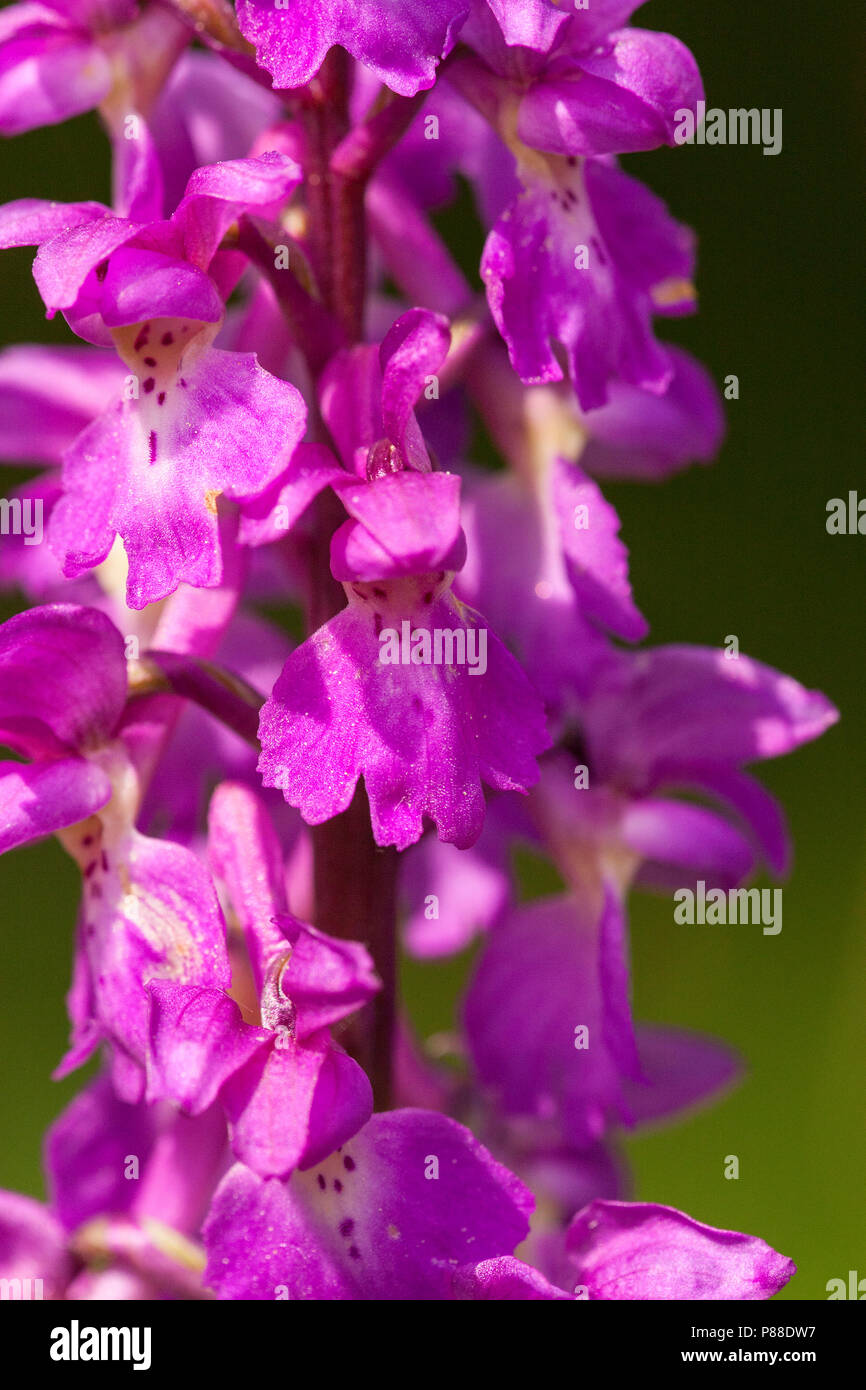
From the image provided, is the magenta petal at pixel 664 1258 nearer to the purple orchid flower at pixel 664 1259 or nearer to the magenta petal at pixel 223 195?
the purple orchid flower at pixel 664 1259

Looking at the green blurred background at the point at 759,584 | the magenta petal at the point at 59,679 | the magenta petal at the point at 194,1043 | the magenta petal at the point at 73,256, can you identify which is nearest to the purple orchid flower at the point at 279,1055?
the magenta petal at the point at 194,1043

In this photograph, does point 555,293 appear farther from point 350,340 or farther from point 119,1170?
point 119,1170

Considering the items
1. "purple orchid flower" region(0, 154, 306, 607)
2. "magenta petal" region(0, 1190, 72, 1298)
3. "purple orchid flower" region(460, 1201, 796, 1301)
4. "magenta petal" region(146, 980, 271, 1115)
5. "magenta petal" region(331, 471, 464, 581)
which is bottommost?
"magenta petal" region(0, 1190, 72, 1298)

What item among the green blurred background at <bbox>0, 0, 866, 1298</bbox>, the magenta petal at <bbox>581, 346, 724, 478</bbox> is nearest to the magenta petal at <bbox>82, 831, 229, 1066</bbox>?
the magenta petal at <bbox>581, 346, 724, 478</bbox>

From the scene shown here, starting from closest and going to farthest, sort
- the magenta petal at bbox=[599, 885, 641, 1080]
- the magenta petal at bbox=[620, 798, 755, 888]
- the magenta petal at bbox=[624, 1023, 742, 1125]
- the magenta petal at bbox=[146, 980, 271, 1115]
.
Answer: the magenta petal at bbox=[146, 980, 271, 1115] < the magenta petal at bbox=[599, 885, 641, 1080] < the magenta petal at bbox=[620, 798, 755, 888] < the magenta petal at bbox=[624, 1023, 742, 1125]

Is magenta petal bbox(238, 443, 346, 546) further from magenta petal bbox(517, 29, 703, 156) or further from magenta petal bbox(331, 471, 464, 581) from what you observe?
magenta petal bbox(517, 29, 703, 156)

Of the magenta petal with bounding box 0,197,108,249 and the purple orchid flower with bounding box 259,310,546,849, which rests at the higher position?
the magenta petal with bounding box 0,197,108,249
